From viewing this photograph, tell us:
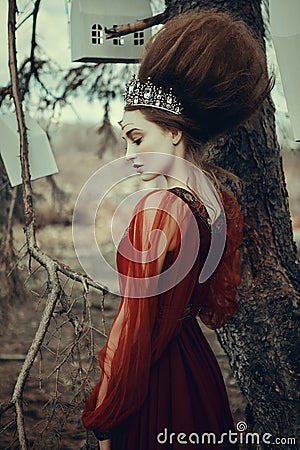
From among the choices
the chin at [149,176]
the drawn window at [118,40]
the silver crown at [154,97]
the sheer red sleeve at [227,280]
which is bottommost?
the sheer red sleeve at [227,280]

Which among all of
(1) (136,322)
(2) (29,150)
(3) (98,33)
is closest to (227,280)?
(1) (136,322)

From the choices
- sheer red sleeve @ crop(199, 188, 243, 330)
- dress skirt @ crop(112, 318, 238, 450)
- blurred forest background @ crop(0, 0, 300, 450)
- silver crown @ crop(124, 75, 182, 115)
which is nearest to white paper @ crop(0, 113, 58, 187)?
blurred forest background @ crop(0, 0, 300, 450)

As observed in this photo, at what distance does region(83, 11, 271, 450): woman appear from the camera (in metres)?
1.82

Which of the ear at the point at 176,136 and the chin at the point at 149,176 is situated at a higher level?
the ear at the point at 176,136

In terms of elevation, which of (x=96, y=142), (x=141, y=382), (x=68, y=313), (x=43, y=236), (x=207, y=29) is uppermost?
(x=207, y=29)

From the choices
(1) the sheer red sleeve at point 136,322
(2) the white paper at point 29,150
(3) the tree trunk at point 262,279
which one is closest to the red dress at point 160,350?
(1) the sheer red sleeve at point 136,322

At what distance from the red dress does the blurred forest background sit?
0.86 ft

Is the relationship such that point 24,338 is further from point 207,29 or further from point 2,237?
point 207,29

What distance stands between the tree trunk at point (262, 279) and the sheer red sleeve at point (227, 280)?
0.11 metres

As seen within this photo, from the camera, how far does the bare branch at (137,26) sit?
2.17m

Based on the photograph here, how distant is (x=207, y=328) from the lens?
2158mm

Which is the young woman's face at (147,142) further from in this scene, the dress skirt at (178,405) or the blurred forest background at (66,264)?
the dress skirt at (178,405)

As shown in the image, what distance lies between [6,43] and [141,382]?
1.05 meters

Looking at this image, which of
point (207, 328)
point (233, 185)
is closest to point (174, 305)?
point (207, 328)
